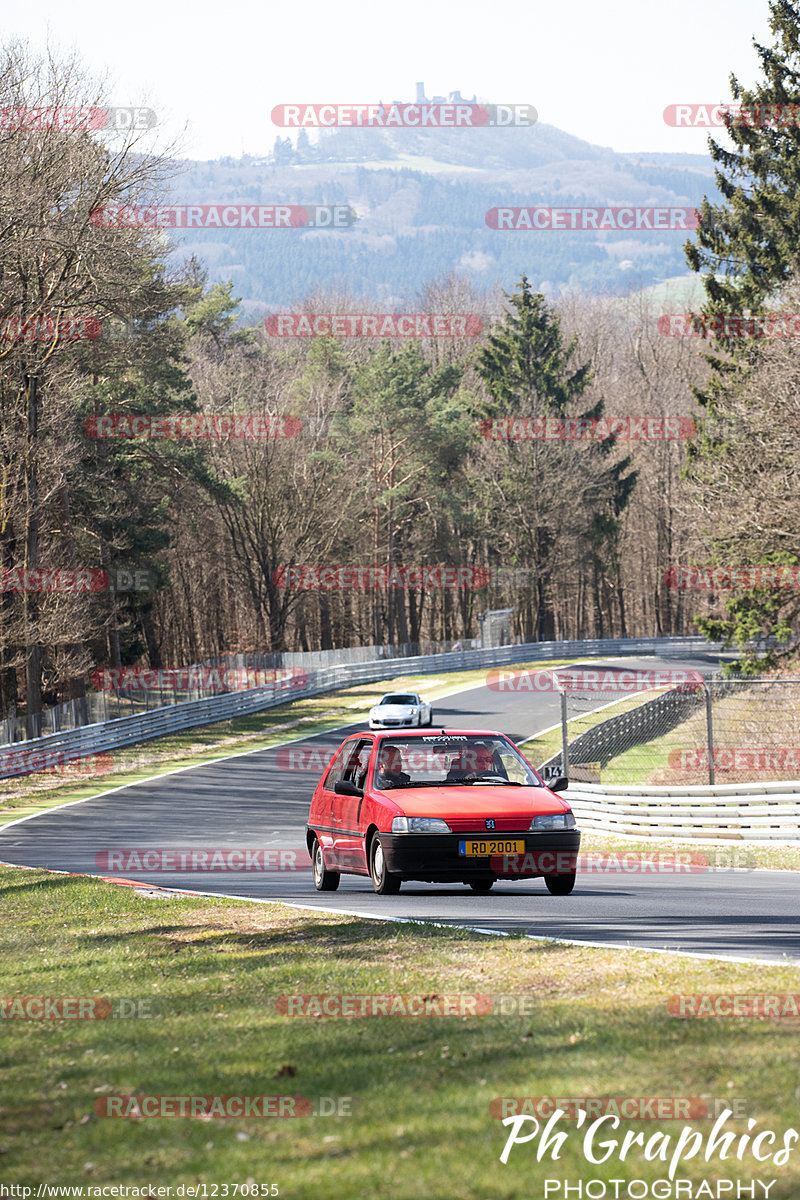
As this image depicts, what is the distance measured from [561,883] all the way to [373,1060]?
23.7 ft

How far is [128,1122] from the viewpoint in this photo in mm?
5070

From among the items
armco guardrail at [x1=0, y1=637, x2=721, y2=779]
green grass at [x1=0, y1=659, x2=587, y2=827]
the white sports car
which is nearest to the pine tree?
the white sports car

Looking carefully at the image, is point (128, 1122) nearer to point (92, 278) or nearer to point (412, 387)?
point (92, 278)

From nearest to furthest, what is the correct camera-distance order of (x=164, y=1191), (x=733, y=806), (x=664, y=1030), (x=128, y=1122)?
1. (x=164, y=1191)
2. (x=128, y=1122)
3. (x=664, y=1030)
4. (x=733, y=806)

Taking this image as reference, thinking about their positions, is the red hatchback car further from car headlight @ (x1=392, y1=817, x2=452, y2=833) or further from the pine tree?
the pine tree

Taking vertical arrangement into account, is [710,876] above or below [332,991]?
below

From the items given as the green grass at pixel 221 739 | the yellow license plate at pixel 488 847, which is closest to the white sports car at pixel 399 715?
the green grass at pixel 221 739

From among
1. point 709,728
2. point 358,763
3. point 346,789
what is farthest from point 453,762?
point 709,728

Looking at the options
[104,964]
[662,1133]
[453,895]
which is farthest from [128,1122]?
[453,895]

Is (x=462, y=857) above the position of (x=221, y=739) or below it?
above

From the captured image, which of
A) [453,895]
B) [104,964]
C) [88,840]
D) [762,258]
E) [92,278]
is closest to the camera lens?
[104,964]

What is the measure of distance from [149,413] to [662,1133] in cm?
4742

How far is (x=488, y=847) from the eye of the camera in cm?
1180

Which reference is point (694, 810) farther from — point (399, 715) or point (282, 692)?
point (282, 692)
